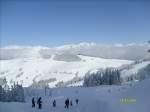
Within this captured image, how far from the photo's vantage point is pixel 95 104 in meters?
50.9

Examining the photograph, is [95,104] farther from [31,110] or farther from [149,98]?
[31,110]

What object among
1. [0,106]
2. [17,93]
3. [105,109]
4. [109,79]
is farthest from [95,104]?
[109,79]

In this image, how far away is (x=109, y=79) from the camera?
15088 centimetres

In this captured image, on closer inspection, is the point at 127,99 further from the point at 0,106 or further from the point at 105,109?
the point at 0,106

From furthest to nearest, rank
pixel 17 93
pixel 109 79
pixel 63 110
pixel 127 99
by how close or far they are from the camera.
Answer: pixel 109 79
pixel 17 93
pixel 127 99
pixel 63 110

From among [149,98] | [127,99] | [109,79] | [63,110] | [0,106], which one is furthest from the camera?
[109,79]

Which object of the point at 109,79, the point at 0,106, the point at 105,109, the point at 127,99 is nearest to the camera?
the point at 0,106

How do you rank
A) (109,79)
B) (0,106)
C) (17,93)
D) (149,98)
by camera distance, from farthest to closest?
(109,79)
(17,93)
(149,98)
(0,106)

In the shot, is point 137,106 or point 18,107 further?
point 137,106

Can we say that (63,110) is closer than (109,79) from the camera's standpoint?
Yes

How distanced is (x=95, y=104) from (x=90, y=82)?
10685cm

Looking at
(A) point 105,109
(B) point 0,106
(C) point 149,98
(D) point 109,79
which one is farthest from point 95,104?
(D) point 109,79

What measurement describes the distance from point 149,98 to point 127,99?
25.8 feet

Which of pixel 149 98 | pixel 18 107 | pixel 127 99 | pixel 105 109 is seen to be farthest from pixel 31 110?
pixel 127 99
